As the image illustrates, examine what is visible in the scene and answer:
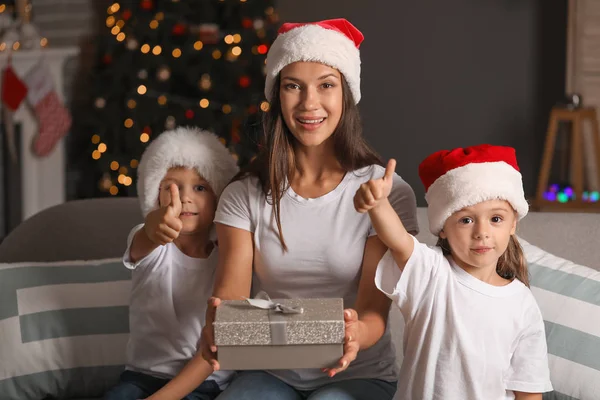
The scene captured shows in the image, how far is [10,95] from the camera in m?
5.38

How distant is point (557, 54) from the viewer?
205 inches

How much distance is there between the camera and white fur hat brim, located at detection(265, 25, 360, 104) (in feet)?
6.48

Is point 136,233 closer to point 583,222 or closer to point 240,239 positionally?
point 240,239

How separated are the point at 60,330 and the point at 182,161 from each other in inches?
23.9

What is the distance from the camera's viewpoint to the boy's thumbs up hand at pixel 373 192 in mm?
1651

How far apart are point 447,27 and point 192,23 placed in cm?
158

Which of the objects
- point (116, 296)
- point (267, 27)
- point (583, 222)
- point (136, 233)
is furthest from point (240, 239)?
point (267, 27)

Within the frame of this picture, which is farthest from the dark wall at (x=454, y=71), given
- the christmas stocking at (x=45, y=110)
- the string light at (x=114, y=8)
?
the christmas stocking at (x=45, y=110)

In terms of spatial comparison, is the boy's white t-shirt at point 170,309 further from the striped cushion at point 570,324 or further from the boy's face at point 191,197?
the striped cushion at point 570,324

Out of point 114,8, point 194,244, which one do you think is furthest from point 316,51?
point 114,8

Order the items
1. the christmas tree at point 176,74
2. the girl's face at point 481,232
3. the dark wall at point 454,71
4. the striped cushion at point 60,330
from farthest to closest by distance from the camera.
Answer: the dark wall at point 454,71 < the christmas tree at point 176,74 < the striped cushion at point 60,330 < the girl's face at point 481,232

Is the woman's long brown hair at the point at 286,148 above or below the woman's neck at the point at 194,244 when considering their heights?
above

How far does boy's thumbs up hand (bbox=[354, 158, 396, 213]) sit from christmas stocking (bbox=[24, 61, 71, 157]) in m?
4.19

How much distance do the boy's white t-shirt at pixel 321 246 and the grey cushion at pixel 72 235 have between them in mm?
699
